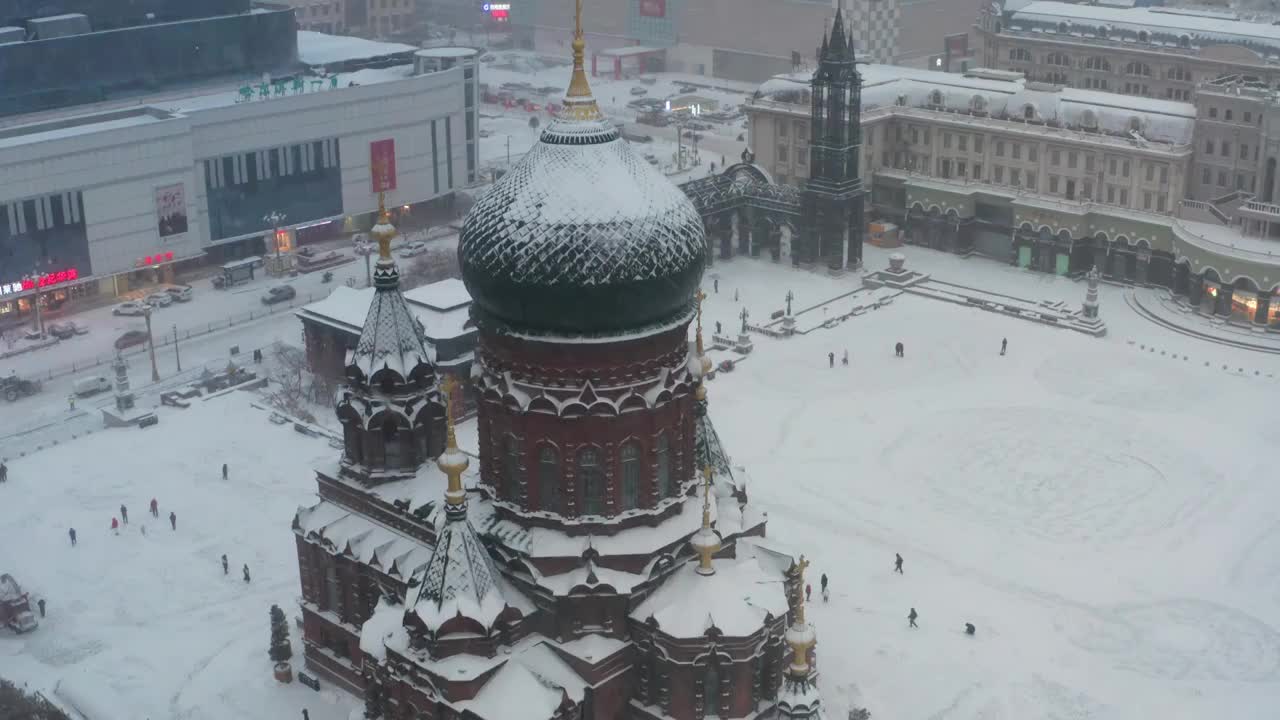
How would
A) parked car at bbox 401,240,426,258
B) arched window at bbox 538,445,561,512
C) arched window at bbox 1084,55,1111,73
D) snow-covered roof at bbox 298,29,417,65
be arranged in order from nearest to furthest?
arched window at bbox 538,445,561,512 < parked car at bbox 401,240,426,258 < snow-covered roof at bbox 298,29,417,65 < arched window at bbox 1084,55,1111,73

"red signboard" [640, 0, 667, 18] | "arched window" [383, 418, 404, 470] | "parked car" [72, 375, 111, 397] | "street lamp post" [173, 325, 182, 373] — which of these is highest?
"red signboard" [640, 0, 667, 18]

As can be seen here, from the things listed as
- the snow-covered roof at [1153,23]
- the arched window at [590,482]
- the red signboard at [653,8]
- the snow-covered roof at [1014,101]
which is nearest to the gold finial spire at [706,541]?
the arched window at [590,482]

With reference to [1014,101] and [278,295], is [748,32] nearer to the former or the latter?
[1014,101]

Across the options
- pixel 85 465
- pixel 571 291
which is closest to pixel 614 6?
pixel 85 465

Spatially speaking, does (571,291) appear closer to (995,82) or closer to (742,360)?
(742,360)

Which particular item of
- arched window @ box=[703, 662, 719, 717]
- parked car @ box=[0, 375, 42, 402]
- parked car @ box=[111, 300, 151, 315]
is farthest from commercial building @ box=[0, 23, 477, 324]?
arched window @ box=[703, 662, 719, 717]

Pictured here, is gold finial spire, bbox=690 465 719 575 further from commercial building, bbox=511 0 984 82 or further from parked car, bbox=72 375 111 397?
commercial building, bbox=511 0 984 82

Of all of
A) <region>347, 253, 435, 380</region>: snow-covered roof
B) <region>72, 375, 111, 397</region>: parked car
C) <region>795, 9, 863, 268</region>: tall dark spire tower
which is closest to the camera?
<region>347, 253, 435, 380</region>: snow-covered roof

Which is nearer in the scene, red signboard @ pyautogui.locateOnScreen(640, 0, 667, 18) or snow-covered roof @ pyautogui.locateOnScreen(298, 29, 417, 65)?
snow-covered roof @ pyautogui.locateOnScreen(298, 29, 417, 65)
